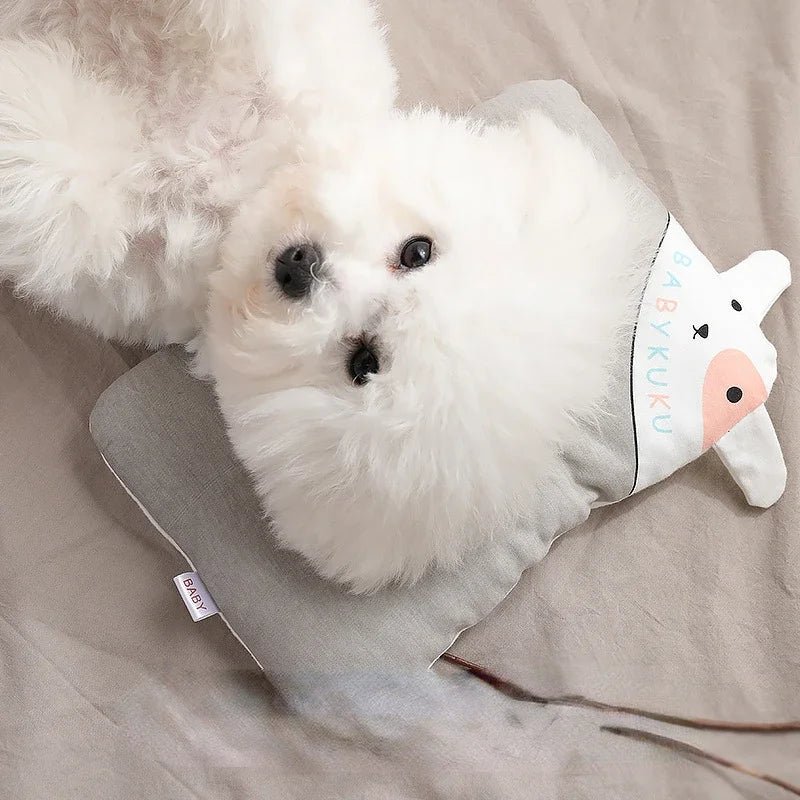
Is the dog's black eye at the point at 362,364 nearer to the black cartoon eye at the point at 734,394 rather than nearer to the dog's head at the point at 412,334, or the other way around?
the dog's head at the point at 412,334

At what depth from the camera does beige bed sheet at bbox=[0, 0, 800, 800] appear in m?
0.62

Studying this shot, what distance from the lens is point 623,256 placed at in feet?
2.73

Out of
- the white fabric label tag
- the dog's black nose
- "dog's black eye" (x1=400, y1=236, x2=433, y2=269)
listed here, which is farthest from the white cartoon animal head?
the white fabric label tag

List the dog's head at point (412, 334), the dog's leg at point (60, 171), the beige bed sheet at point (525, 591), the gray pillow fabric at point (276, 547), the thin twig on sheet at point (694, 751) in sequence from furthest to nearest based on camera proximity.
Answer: the gray pillow fabric at point (276, 547), the dog's leg at point (60, 171), the dog's head at point (412, 334), the beige bed sheet at point (525, 591), the thin twig on sheet at point (694, 751)

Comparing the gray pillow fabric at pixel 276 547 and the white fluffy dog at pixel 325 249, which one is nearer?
the white fluffy dog at pixel 325 249

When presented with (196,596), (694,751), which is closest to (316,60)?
(196,596)

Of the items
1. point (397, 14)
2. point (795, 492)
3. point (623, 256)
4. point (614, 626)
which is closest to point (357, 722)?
point (614, 626)

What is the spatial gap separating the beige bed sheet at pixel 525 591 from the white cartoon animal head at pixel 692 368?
12 cm

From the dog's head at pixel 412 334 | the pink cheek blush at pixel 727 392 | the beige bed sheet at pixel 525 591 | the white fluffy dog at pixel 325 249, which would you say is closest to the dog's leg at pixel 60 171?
the white fluffy dog at pixel 325 249

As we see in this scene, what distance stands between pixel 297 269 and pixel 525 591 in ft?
1.87

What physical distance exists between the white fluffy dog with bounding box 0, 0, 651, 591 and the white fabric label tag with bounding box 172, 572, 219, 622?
237 mm

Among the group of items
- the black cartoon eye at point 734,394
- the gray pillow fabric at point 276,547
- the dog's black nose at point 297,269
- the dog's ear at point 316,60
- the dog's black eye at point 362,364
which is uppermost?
the dog's ear at point 316,60

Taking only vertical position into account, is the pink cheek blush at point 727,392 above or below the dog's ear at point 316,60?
below

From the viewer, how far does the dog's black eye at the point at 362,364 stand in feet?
2.52
